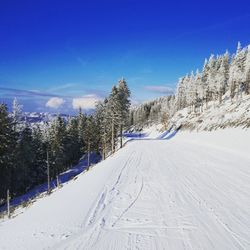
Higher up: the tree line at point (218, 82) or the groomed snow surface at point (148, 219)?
the tree line at point (218, 82)

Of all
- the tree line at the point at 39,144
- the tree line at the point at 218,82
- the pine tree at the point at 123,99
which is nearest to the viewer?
the tree line at the point at 39,144

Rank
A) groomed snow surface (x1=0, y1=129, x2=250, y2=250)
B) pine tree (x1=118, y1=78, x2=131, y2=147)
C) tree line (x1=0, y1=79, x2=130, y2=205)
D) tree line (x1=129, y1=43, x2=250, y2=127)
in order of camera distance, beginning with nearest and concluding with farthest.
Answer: groomed snow surface (x1=0, y1=129, x2=250, y2=250)
tree line (x1=0, y1=79, x2=130, y2=205)
pine tree (x1=118, y1=78, x2=131, y2=147)
tree line (x1=129, y1=43, x2=250, y2=127)

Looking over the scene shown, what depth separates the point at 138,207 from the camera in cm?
970

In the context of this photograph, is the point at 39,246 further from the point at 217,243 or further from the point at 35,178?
the point at 35,178

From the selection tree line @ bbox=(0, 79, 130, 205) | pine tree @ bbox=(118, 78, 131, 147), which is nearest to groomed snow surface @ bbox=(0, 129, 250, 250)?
tree line @ bbox=(0, 79, 130, 205)

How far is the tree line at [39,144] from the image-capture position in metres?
33.8

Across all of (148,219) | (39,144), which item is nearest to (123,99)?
(39,144)

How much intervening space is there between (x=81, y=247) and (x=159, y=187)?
6662 millimetres

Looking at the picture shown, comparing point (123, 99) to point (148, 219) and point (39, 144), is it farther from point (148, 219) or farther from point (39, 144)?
point (148, 219)

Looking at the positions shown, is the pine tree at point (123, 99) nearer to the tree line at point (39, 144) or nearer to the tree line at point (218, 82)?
the tree line at point (39, 144)

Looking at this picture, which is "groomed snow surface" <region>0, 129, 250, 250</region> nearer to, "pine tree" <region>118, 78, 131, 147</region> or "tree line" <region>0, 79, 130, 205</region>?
"tree line" <region>0, 79, 130, 205</region>

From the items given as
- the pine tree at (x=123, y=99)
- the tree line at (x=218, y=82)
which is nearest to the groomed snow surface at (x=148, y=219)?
the pine tree at (x=123, y=99)

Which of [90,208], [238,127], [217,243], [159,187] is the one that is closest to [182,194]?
[159,187]

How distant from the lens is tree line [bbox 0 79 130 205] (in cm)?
3381
